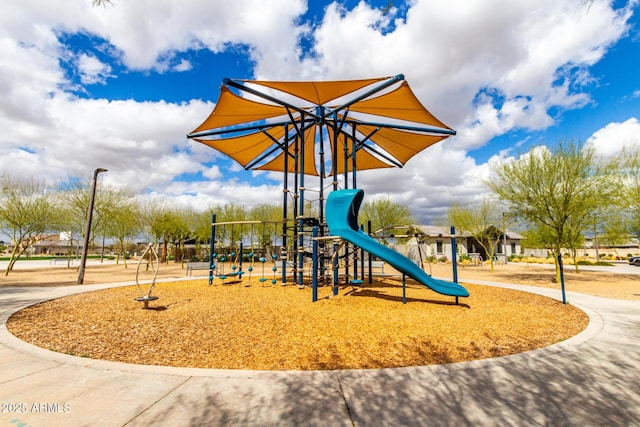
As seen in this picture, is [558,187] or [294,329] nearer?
[294,329]

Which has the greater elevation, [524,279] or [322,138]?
[322,138]

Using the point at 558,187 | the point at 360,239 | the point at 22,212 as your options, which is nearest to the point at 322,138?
the point at 360,239

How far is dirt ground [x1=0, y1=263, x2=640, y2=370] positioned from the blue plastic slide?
1.81ft

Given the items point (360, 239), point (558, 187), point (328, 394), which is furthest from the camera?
point (558, 187)

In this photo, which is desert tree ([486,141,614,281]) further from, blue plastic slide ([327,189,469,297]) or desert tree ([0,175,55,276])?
desert tree ([0,175,55,276])

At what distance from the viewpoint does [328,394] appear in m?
3.12

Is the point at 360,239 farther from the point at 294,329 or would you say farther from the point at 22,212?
the point at 22,212

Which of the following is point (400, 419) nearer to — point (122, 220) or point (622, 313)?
point (622, 313)

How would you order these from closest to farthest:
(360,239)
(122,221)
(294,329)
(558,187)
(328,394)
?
1. (328,394)
2. (294,329)
3. (360,239)
4. (558,187)
5. (122,221)

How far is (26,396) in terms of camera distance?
3055 millimetres

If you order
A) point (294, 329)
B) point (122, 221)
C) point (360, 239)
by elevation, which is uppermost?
point (122, 221)

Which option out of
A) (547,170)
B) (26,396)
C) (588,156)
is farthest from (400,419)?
(588,156)

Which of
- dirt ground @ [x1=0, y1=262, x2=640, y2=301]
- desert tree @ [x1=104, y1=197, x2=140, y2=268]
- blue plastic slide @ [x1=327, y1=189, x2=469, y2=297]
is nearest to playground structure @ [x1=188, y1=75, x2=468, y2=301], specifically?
blue plastic slide @ [x1=327, y1=189, x2=469, y2=297]

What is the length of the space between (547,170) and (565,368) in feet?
46.7
